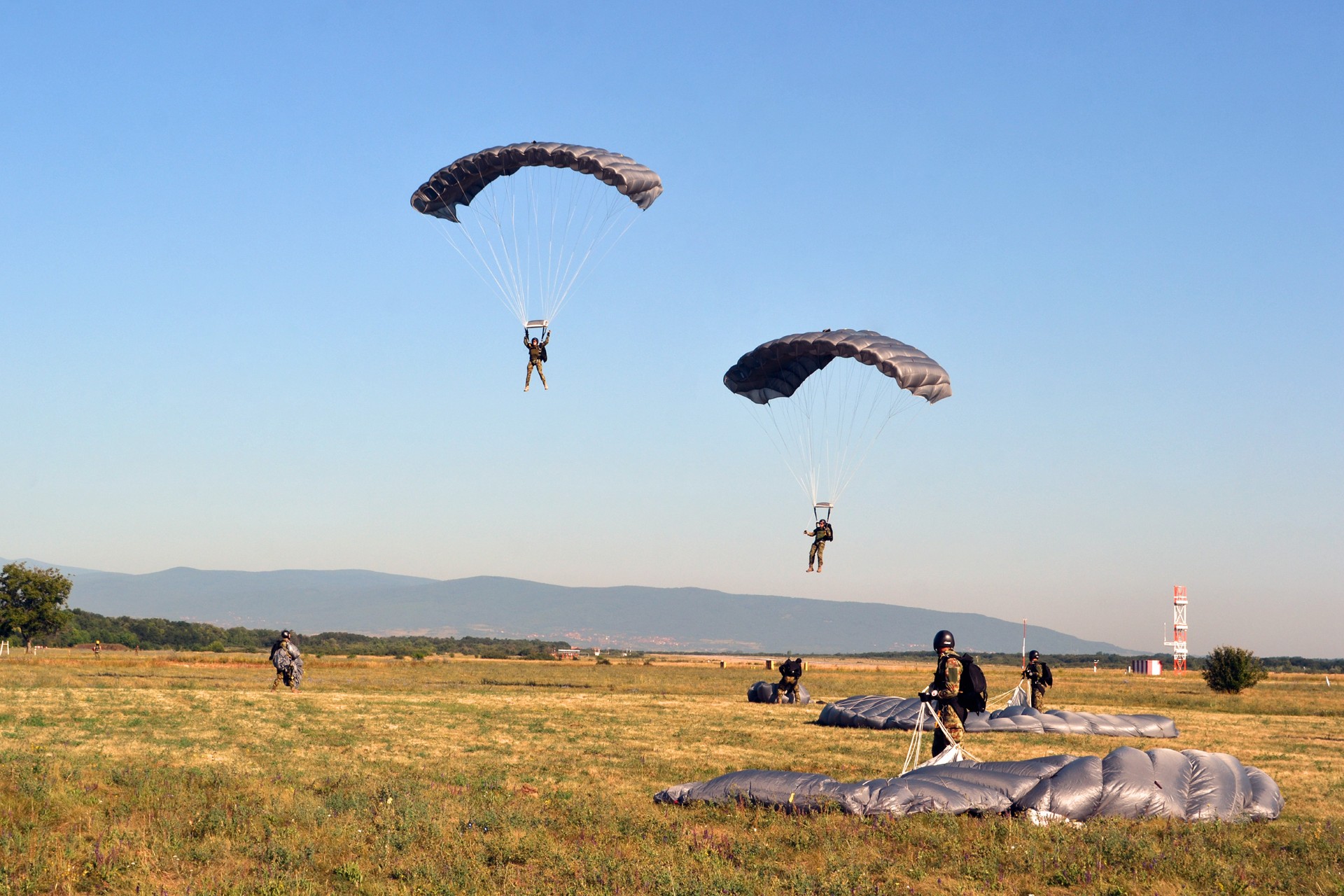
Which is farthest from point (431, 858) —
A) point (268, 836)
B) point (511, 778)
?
point (511, 778)

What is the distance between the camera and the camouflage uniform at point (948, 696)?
48.4 ft

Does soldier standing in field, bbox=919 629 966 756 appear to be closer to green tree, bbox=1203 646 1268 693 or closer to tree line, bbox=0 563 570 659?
green tree, bbox=1203 646 1268 693

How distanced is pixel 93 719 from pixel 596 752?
9.65 m

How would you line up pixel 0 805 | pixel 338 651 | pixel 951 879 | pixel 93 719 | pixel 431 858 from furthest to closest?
pixel 338 651, pixel 93 719, pixel 0 805, pixel 431 858, pixel 951 879

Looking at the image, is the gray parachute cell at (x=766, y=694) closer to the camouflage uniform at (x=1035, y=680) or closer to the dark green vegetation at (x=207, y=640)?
the camouflage uniform at (x=1035, y=680)

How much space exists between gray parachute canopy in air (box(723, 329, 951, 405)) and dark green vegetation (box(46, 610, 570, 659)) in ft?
209

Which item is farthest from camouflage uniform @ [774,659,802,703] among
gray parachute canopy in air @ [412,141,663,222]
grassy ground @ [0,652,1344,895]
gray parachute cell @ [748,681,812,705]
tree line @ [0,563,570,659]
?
tree line @ [0,563,570,659]

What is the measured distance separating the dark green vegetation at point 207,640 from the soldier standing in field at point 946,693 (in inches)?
2912

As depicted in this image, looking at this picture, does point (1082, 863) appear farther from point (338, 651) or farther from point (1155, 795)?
point (338, 651)

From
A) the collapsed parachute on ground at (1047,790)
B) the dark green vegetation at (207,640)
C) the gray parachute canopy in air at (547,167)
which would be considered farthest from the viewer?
the dark green vegetation at (207,640)

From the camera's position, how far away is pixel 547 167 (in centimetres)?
2497

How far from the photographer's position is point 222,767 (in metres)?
15.1

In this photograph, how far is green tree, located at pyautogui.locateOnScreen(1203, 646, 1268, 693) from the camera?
4688 centimetres

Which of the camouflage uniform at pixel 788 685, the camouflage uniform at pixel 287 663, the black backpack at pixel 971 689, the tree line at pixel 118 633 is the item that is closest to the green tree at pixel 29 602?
the tree line at pixel 118 633
